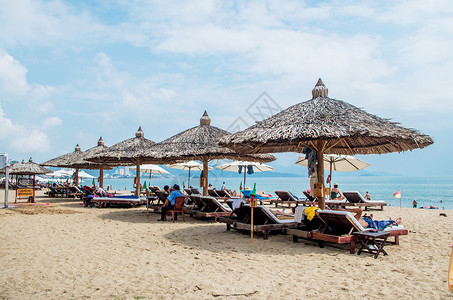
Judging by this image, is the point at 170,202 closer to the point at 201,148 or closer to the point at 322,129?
the point at 201,148

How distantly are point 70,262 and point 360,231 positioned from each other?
14.6ft

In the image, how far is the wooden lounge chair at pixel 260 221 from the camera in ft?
22.3

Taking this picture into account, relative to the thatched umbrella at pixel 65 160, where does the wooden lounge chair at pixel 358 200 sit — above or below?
below

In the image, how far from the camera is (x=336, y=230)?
6.14m

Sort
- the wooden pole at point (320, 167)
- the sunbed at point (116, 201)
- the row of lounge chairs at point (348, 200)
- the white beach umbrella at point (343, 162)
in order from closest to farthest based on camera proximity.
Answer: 1. the wooden pole at point (320, 167)
2. the row of lounge chairs at point (348, 200)
3. the sunbed at point (116, 201)
4. the white beach umbrella at point (343, 162)

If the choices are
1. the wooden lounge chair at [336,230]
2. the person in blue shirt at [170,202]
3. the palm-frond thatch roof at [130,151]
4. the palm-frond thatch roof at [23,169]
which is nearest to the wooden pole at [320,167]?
the wooden lounge chair at [336,230]

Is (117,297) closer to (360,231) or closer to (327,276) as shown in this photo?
(327,276)

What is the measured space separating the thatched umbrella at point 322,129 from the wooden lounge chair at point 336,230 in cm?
115

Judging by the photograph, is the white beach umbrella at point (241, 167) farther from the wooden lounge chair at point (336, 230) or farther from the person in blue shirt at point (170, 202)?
the wooden lounge chair at point (336, 230)

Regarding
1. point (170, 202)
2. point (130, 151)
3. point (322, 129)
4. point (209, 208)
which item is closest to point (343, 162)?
point (209, 208)

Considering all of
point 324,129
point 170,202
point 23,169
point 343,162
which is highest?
point 324,129

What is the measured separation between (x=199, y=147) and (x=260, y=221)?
183 inches

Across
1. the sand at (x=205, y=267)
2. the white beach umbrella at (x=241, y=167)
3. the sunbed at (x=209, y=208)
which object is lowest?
the sand at (x=205, y=267)

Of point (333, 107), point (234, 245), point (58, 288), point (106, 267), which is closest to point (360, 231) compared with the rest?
point (234, 245)
